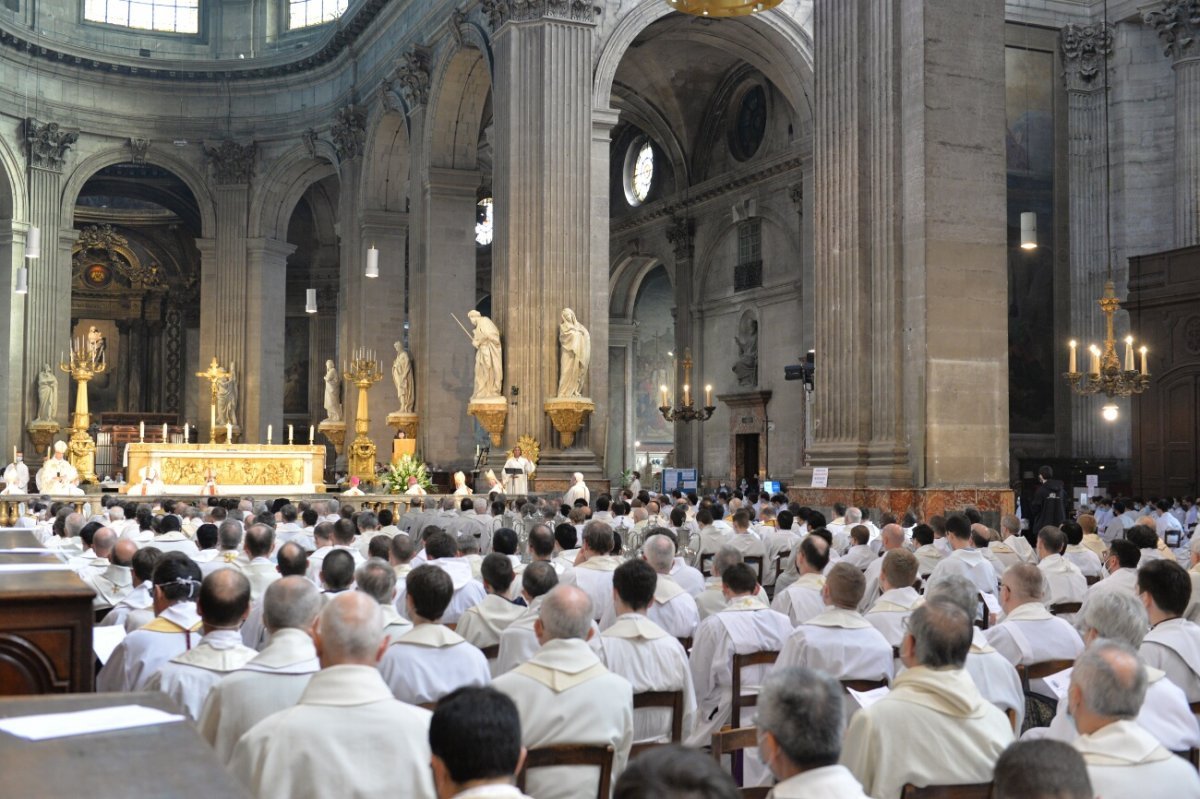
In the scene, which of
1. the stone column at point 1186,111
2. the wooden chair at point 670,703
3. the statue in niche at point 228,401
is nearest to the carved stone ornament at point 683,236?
the statue in niche at point 228,401

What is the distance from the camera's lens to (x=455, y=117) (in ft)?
102

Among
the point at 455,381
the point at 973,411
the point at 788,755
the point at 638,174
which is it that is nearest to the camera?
the point at 788,755

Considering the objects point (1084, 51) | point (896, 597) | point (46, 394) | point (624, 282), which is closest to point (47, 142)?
point (46, 394)

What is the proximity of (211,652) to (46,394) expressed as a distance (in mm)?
34688

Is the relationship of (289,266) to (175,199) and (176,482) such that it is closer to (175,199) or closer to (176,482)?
(175,199)

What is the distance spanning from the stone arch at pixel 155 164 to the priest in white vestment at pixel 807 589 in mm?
35348

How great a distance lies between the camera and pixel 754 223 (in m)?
35.5

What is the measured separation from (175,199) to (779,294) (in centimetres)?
2450

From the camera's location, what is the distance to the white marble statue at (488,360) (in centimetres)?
2523

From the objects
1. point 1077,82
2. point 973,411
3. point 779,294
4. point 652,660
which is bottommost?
point 652,660

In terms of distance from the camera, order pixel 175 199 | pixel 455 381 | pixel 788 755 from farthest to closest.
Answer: pixel 175 199, pixel 455 381, pixel 788 755

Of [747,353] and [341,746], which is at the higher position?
[747,353]

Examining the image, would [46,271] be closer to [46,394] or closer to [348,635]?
[46,394]

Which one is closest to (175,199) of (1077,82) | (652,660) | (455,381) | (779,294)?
(455,381)
